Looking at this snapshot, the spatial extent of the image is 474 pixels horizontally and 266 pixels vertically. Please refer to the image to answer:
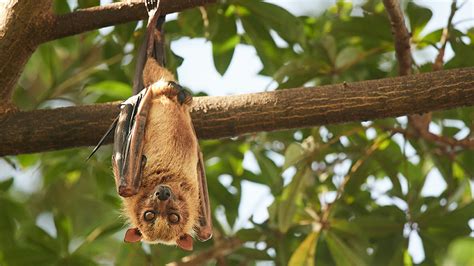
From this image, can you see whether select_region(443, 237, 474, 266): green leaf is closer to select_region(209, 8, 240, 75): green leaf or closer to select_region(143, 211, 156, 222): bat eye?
select_region(209, 8, 240, 75): green leaf

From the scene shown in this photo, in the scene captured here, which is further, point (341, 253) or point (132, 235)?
point (341, 253)

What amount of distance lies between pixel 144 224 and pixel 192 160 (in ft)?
1.40

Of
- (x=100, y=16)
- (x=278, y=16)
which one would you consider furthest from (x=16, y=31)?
(x=278, y=16)

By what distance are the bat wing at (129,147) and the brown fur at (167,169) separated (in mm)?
90

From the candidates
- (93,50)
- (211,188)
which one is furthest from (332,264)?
(93,50)

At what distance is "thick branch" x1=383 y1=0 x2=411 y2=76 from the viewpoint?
4.33 metres

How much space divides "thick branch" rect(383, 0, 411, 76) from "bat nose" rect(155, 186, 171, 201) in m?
1.53

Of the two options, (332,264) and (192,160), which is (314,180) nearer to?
(332,264)

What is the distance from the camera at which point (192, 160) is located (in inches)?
170

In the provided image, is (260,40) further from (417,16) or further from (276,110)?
(276,110)

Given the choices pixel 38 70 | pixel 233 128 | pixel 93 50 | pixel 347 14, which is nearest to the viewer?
pixel 233 128

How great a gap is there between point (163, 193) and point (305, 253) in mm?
1357

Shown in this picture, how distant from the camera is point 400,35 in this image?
14.8 ft

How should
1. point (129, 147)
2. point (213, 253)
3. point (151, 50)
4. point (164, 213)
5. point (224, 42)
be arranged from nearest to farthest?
point (129, 147) → point (164, 213) → point (151, 50) → point (224, 42) → point (213, 253)
